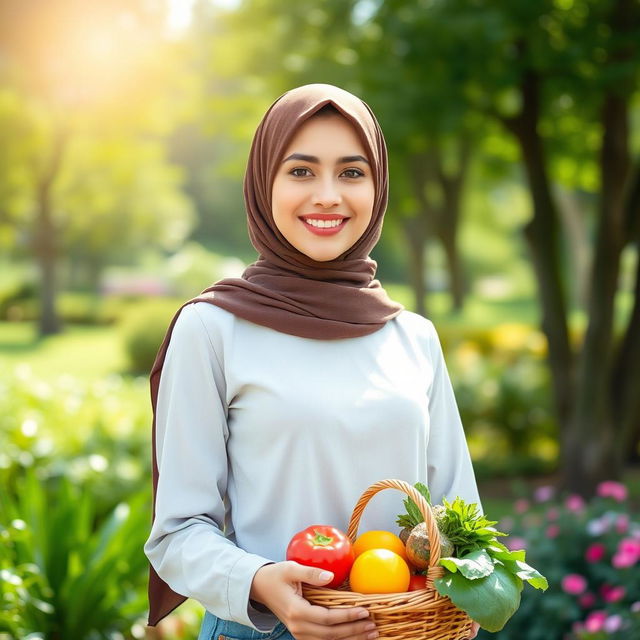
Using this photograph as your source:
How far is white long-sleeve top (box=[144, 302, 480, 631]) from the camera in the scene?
175 centimetres

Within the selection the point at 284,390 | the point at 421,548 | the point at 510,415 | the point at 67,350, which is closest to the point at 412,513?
the point at 421,548

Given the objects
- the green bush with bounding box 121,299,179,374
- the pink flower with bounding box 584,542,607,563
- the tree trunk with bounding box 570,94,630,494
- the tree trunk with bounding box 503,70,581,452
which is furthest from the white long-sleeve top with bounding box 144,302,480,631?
the green bush with bounding box 121,299,179,374

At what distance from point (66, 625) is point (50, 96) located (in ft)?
63.5

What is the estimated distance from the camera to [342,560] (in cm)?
160

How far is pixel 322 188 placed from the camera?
1835 millimetres

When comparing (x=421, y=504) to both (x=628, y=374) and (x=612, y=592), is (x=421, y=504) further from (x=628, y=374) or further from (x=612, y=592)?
(x=628, y=374)

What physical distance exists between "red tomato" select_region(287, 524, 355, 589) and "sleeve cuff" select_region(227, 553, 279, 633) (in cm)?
7

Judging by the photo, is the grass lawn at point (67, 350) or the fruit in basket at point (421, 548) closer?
the fruit in basket at point (421, 548)

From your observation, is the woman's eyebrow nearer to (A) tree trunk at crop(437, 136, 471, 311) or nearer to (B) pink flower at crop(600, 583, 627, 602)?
(B) pink flower at crop(600, 583, 627, 602)

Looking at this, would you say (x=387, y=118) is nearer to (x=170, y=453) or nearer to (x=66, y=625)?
(x=66, y=625)

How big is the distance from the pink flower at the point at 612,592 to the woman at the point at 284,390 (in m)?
2.05

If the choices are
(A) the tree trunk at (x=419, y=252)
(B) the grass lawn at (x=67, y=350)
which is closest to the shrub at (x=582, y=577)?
(A) the tree trunk at (x=419, y=252)

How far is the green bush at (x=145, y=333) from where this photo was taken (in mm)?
16406

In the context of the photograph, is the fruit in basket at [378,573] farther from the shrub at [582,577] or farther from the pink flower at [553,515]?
the pink flower at [553,515]
